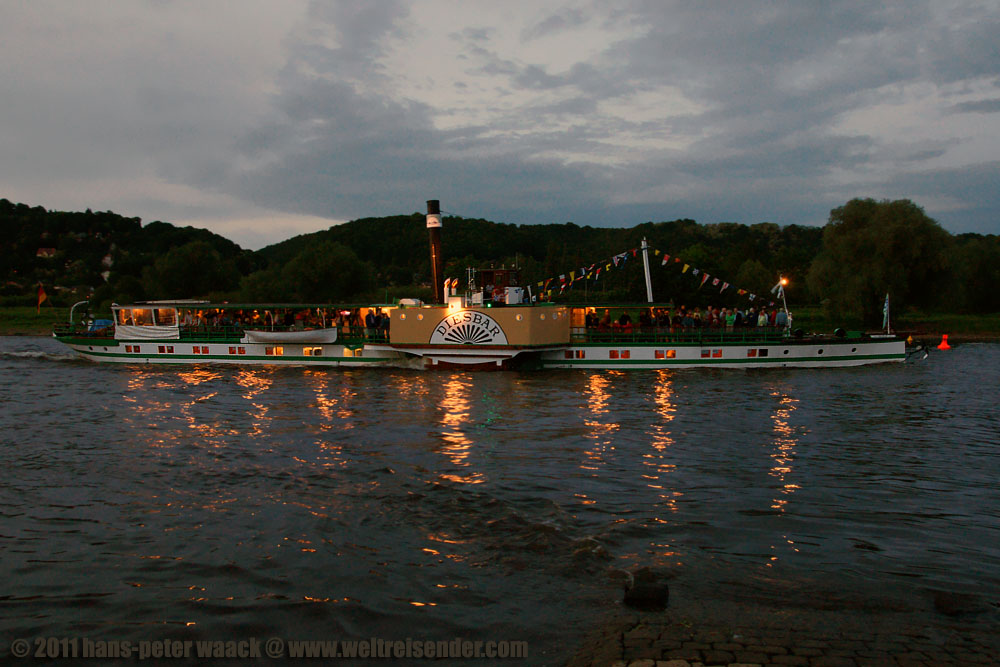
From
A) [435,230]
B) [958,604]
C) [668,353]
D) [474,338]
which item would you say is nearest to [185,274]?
[435,230]

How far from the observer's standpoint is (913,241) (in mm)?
58969

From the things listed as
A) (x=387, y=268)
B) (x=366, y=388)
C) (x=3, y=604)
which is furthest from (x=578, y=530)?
(x=387, y=268)

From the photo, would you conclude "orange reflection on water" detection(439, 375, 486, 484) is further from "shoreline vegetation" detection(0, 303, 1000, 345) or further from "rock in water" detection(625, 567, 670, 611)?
"shoreline vegetation" detection(0, 303, 1000, 345)

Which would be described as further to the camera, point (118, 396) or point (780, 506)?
point (118, 396)

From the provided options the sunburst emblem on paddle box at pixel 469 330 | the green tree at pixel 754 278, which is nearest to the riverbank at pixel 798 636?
the sunburst emblem on paddle box at pixel 469 330

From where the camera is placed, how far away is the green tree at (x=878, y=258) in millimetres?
59031

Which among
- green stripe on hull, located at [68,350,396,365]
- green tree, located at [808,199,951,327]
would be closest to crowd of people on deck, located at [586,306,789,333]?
green stripe on hull, located at [68,350,396,365]

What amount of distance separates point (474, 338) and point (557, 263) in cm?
9404

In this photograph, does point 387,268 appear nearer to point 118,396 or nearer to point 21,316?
point 21,316

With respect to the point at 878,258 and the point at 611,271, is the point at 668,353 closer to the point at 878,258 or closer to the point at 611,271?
the point at 878,258

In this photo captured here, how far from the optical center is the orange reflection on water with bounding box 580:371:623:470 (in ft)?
60.5

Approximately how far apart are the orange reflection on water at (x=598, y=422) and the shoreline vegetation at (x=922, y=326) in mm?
38402

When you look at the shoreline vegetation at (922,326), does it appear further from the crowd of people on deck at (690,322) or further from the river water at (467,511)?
the river water at (467,511)

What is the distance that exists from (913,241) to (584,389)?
42289 millimetres
